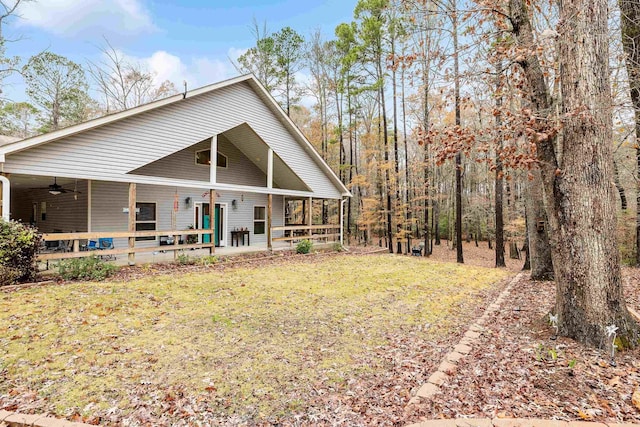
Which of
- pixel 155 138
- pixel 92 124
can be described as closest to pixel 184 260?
pixel 155 138

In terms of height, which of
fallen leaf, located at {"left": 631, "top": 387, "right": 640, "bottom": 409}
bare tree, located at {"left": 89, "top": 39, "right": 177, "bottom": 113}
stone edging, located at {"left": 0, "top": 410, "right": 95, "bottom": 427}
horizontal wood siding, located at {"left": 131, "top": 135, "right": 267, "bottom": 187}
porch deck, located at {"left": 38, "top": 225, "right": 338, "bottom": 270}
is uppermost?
bare tree, located at {"left": 89, "top": 39, "right": 177, "bottom": 113}

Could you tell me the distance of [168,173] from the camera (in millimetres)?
12961

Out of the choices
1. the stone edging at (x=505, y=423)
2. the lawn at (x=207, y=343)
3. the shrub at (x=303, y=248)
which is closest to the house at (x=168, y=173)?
the shrub at (x=303, y=248)

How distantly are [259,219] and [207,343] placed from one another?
501 inches

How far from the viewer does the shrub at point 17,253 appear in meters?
6.70

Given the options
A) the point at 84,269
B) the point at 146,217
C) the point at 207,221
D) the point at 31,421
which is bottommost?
the point at 31,421

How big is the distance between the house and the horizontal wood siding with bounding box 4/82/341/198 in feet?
0.09

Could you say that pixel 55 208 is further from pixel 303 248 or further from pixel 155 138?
pixel 303 248

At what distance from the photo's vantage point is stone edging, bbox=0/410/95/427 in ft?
8.90

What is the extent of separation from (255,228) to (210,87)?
24.9 feet

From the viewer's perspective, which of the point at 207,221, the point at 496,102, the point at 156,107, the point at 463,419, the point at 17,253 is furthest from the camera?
the point at 207,221

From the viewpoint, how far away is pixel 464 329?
5051mm

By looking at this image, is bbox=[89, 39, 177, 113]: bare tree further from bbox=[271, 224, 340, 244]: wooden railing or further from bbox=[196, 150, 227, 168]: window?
bbox=[271, 224, 340, 244]: wooden railing

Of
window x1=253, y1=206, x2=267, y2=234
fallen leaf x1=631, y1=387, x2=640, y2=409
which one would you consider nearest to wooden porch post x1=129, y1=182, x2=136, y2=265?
window x1=253, y1=206, x2=267, y2=234
